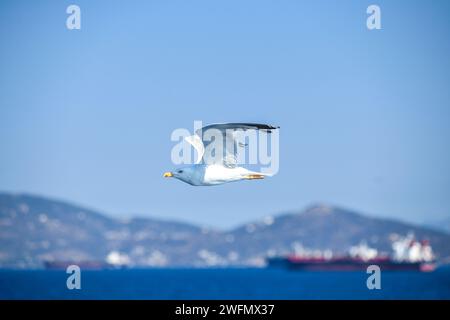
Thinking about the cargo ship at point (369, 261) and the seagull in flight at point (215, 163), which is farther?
the cargo ship at point (369, 261)

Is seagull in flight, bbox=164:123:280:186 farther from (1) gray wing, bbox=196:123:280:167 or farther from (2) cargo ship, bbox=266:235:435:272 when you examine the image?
(2) cargo ship, bbox=266:235:435:272

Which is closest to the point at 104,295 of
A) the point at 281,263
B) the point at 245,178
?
the point at 281,263

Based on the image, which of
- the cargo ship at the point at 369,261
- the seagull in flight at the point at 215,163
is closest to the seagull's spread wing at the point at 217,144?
the seagull in flight at the point at 215,163

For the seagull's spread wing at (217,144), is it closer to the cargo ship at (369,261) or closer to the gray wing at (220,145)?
the gray wing at (220,145)

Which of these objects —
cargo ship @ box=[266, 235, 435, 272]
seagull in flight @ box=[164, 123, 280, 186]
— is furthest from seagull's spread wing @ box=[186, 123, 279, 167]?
cargo ship @ box=[266, 235, 435, 272]

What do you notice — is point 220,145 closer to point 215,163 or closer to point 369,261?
point 215,163

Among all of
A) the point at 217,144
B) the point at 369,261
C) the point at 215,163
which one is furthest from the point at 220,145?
the point at 369,261
